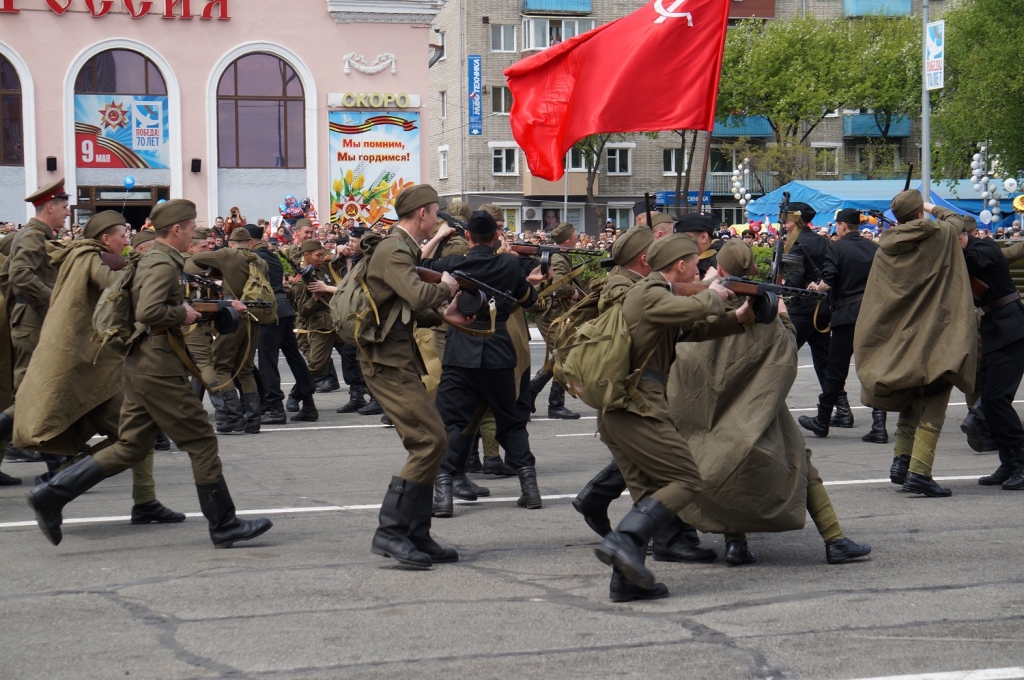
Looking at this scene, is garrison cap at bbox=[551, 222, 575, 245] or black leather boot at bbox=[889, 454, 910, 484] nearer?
black leather boot at bbox=[889, 454, 910, 484]

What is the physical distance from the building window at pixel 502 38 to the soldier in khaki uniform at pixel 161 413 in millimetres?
54196

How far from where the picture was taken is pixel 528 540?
7.59m

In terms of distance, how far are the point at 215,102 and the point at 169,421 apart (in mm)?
→ 27232

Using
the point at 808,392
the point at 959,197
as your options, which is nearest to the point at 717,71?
the point at 808,392

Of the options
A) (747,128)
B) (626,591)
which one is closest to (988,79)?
(747,128)

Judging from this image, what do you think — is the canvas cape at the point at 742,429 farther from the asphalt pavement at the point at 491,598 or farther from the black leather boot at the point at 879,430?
the black leather boot at the point at 879,430

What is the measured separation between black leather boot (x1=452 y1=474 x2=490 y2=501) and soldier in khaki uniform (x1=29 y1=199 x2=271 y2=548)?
1.93 meters

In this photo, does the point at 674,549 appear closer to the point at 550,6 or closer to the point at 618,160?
the point at 550,6

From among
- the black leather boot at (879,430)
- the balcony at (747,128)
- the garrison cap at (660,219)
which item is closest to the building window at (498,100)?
the balcony at (747,128)

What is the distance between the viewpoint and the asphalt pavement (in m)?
5.18

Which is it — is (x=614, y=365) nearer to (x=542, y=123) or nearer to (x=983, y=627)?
(x=983, y=627)

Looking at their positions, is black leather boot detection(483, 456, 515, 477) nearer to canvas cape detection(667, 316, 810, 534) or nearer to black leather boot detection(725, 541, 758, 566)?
canvas cape detection(667, 316, 810, 534)

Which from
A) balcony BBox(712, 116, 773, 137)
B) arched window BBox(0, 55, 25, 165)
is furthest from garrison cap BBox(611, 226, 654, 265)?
balcony BBox(712, 116, 773, 137)

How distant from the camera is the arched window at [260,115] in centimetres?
3319
